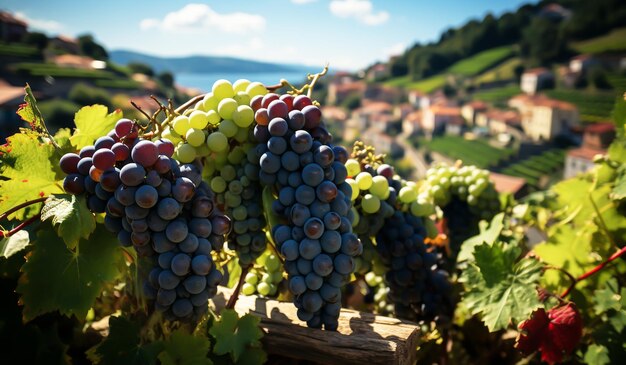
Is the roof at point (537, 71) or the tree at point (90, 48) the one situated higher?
the tree at point (90, 48)

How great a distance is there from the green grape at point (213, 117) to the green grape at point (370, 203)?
1.22ft

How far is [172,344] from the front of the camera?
87 cm

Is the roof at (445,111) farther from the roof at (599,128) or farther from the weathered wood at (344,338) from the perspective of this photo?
the weathered wood at (344,338)

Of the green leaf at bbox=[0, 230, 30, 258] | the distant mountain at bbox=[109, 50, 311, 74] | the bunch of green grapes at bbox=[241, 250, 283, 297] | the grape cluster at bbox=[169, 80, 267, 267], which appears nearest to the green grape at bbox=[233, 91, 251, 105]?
the grape cluster at bbox=[169, 80, 267, 267]

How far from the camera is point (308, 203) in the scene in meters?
0.89

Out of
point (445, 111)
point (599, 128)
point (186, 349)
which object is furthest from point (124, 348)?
point (445, 111)

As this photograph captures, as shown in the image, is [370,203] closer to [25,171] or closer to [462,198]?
[462,198]

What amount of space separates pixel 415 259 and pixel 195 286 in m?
0.53

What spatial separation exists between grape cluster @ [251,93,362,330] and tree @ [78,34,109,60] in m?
56.3

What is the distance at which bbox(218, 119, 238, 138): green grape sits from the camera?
3.12 ft

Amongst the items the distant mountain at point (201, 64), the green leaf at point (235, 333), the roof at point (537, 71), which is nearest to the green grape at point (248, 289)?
the green leaf at point (235, 333)

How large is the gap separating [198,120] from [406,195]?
1.76ft

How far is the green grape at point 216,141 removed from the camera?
937 millimetres

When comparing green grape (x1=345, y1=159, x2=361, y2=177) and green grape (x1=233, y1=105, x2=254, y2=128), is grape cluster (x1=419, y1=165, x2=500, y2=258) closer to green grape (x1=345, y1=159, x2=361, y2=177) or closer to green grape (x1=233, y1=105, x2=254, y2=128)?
green grape (x1=345, y1=159, x2=361, y2=177)
